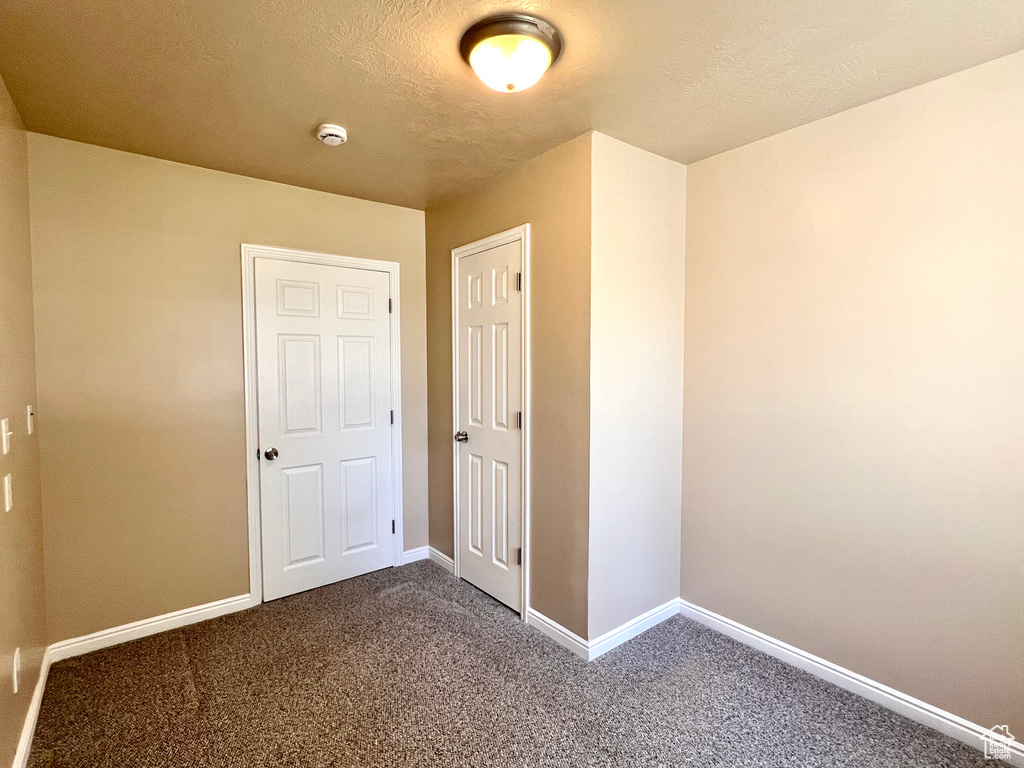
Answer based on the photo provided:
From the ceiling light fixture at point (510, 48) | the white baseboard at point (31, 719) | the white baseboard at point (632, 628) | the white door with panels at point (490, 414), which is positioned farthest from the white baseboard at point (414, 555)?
the ceiling light fixture at point (510, 48)

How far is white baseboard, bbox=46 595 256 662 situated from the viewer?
2.36m

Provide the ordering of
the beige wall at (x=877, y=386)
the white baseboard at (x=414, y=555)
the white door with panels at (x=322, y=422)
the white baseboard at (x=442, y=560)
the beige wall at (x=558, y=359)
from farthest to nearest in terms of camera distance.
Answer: the white baseboard at (x=414, y=555) < the white baseboard at (x=442, y=560) < the white door with panels at (x=322, y=422) < the beige wall at (x=558, y=359) < the beige wall at (x=877, y=386)

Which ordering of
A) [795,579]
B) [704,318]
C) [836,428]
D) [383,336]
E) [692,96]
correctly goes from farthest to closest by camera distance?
[383,336]
[704,318]
[795,579]
[836,428]
[692,96]

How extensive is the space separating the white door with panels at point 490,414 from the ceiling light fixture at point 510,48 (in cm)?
101

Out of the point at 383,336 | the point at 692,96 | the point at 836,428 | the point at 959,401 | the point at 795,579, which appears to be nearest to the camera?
the point at 959,401

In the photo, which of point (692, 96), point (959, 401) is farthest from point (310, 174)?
point (959, 401)

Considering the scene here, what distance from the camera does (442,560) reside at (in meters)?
3.41

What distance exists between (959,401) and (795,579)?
102cm

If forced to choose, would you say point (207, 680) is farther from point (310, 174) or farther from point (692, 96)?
point (692, 96)

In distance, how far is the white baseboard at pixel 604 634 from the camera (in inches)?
92.5

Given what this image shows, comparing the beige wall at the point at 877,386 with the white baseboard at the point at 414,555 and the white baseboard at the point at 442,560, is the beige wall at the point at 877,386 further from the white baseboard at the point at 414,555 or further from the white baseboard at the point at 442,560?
the white baseboard at the point at 414,555

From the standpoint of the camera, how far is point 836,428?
2.12 m

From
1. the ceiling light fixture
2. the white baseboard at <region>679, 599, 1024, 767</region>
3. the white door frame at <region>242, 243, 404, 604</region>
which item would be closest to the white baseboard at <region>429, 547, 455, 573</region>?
the white door frame at <region>242, 243, 404, 604</region>

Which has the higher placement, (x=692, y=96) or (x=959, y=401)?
(x=692, y=96)
